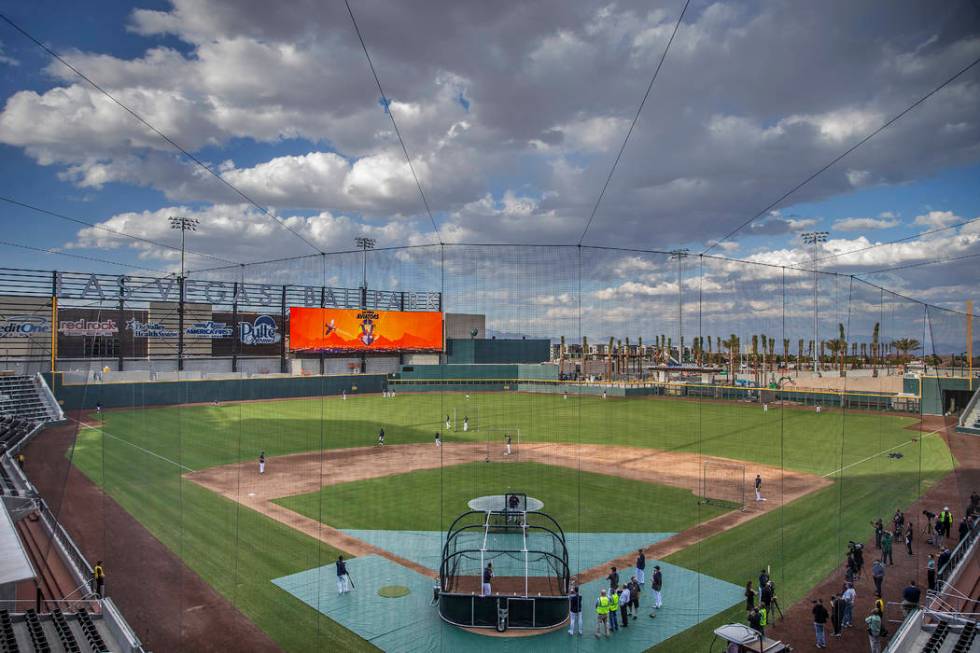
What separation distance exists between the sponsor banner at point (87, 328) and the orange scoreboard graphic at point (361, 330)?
588 inches

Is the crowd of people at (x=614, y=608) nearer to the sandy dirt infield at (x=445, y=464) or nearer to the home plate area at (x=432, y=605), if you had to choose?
the home plate area at (x=432, y=605)

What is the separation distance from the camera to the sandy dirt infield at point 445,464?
17516mm

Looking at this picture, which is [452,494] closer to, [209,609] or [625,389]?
[209,609]

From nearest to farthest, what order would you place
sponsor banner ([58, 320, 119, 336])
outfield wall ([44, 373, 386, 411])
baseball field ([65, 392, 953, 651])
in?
baseball field ([65, 392, 953, 651]) < outfield wall ([44, 373, 386, 411]) < sponsor banner ([58, 320, 119, 336])

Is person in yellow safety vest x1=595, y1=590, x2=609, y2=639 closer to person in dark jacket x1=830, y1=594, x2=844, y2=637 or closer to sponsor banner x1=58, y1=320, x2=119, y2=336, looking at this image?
person in dark jacket x1=830, y1=594, x2=844, y2=637

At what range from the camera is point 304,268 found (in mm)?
27344

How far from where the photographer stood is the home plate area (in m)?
11.4

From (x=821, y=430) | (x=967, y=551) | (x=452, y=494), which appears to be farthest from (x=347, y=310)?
(x=967, y=551)

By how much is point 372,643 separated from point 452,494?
1132 centimetres

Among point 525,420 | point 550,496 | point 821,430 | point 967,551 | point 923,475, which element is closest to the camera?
point 967,551

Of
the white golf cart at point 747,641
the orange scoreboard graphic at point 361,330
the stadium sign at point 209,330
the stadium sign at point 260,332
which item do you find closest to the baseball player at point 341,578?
the white golf cart at point 747,641

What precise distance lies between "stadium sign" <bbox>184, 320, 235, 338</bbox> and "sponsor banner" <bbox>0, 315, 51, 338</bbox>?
11483mm

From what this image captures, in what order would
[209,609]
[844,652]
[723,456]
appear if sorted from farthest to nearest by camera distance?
[723,456] → [209,609] → [844,652]

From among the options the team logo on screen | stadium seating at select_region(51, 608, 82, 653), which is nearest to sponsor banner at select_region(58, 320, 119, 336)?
the team logo on screen
